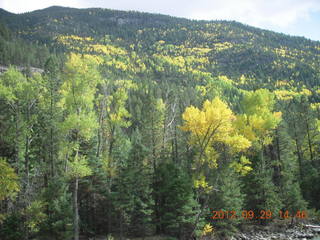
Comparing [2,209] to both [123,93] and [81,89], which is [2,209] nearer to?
[81,89]

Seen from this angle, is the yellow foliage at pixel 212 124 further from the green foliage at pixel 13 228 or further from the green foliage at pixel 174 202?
the green foliage at pixel 13 228

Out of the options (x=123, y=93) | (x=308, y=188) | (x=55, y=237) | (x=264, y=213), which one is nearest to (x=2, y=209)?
(x=55, y=237)

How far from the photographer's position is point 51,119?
2244cm

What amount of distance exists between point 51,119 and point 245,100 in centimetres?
2218

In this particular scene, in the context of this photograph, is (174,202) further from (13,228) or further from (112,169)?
(13,228)

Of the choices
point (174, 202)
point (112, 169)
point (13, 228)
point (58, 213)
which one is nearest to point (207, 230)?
point (174, 202)

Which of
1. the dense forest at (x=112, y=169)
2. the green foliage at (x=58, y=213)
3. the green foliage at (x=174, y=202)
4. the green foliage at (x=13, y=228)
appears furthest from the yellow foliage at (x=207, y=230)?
the green foliage at (x=13, y=228)

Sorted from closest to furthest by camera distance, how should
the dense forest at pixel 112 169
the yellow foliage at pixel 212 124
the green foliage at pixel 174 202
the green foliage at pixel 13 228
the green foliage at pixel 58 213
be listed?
the green foliage at pixel 13 228 → the green foliage at pixel 58 213 → the dense forest at pixel 112 169 → the green foliage at pixel 174 202 → the yellow foliage at pixel 212 124
